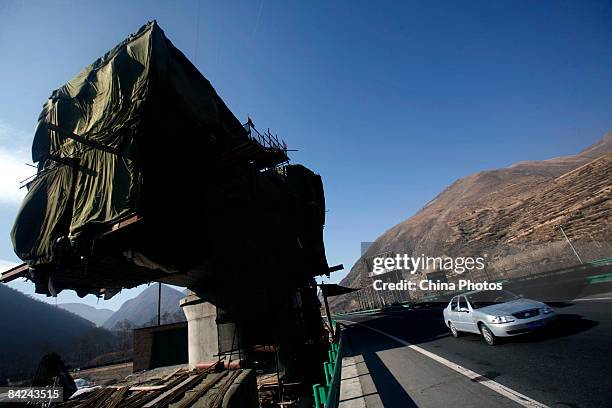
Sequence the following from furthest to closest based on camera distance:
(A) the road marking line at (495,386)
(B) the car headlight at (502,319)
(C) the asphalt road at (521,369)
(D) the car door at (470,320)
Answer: (D) the car door at (470,320) → (B) the car headlight at (502,319) → (C) the asphalt road at (521,369) → (A) the road marking line at (495,386)

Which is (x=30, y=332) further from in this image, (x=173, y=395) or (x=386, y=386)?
(x=386, y=386)

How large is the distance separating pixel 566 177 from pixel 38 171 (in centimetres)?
6625

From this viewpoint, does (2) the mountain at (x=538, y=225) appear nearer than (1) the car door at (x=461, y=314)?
No

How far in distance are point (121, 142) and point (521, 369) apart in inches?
569

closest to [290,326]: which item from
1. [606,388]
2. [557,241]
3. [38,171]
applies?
[606,388]

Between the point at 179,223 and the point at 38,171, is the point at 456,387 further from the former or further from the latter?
the point at 38,171

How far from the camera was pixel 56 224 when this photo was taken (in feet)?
41.0

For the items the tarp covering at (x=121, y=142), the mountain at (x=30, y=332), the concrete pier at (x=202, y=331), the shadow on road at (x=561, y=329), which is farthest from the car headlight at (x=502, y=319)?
the mountain at (x=30, y=332)

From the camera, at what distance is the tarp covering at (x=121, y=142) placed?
11281mm

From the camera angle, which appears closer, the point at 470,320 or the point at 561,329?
the point at 561,329

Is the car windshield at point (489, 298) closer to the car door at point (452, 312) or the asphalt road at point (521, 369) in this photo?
the car door at point (452, 312)

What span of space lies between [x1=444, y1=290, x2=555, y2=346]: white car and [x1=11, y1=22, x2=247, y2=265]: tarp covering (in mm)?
12022

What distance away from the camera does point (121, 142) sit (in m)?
11.5

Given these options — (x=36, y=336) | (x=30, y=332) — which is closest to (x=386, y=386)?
(x=36, y=336)
